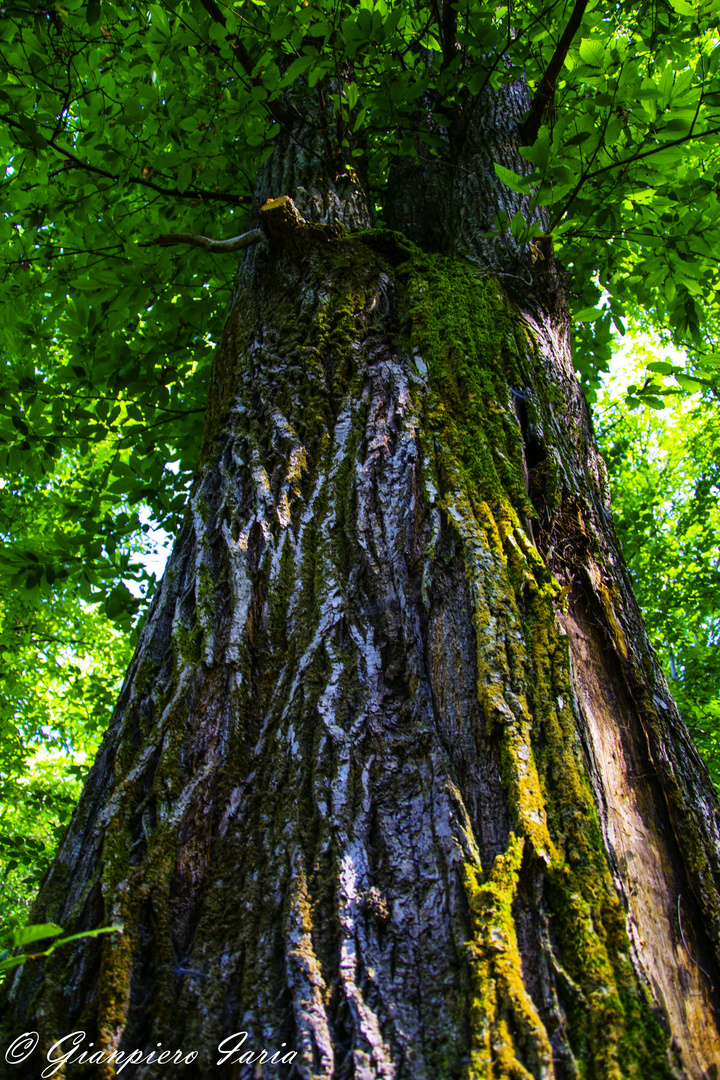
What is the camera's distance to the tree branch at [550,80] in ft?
8.11

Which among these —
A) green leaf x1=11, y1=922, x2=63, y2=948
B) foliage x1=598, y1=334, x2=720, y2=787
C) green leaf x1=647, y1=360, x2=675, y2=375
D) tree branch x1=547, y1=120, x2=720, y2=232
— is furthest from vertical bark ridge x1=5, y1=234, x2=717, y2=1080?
foliage x1=598, y1=334, x2=720, y2=787

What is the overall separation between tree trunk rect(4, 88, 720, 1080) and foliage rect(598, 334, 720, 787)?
5.66 m

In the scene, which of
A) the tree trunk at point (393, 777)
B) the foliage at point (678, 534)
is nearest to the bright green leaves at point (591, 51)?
the tree trunk at point (393, 777)

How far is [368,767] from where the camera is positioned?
1.43m

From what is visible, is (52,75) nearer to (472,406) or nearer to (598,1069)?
(472,406)

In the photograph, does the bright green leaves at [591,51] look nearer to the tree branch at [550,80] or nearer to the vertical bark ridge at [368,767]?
the tree branch at [550,80]

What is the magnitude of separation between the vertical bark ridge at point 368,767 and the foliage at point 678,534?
5.71m

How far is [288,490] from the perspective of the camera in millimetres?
1959

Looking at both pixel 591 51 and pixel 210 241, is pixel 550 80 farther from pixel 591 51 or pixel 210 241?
pixel 210 241

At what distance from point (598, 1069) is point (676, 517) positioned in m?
10.4

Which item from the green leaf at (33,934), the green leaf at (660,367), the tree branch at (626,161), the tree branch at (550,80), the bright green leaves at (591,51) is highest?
the tree branch at (550,80)

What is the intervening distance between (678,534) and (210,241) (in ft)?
29.6

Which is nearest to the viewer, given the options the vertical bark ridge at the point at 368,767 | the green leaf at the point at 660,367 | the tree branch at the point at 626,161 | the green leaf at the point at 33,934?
the green leaf at the point at 33,934

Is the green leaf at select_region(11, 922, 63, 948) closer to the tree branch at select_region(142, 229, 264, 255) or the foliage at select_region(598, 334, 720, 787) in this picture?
the tree branch at select_region(142, 229, 264, 255)
